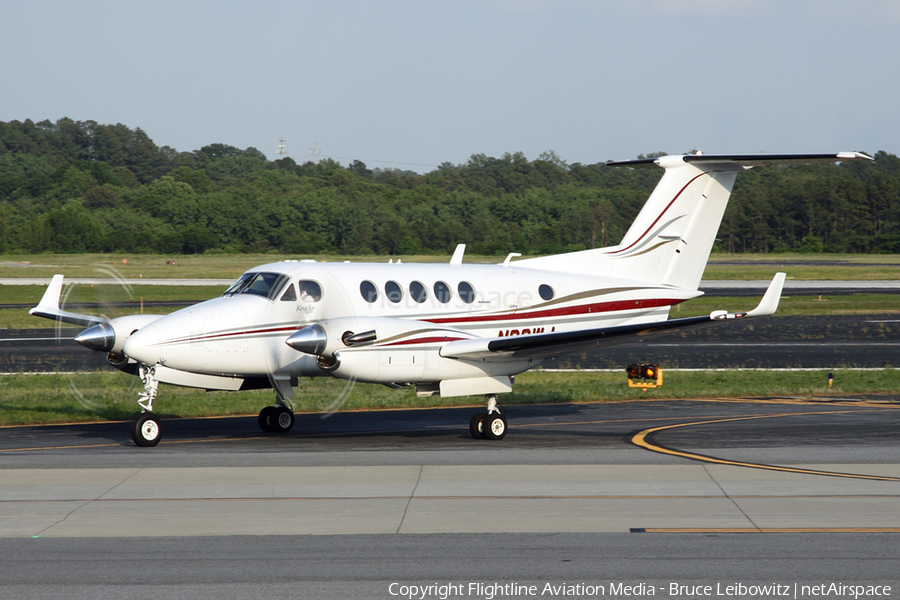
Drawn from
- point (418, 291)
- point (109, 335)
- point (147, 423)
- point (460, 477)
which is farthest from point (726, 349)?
point (109, 335)

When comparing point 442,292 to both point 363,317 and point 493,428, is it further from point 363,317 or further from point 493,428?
point 493,428

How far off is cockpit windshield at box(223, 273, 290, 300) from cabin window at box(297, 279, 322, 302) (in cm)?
30

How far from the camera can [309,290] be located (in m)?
16.6

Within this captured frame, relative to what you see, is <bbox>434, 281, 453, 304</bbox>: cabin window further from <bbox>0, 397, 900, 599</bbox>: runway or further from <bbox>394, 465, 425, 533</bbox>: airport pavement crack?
<bbox>394, 465, 425, 533</bbox>: airport pavement crack

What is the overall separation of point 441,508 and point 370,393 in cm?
1298

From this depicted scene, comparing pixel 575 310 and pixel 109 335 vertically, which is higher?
pixel 575 310

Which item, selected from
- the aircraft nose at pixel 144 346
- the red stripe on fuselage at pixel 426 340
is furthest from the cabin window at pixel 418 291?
the aircraft nose at pixel 144 346

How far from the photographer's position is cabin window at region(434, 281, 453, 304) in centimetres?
1777

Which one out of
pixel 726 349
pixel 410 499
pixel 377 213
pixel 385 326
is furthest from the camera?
pixel 377 213

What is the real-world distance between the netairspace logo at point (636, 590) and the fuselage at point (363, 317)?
7.68m

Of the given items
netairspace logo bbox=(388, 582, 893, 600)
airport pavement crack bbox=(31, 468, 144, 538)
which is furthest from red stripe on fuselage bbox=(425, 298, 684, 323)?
netairspace logo bbox=(388, 582, 893, 600)

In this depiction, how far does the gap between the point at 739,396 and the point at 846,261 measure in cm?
8507

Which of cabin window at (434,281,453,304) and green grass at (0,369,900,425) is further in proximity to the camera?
green grass at (0,369,900,425)

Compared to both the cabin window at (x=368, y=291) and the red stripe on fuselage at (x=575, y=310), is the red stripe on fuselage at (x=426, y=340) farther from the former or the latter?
the cabin window at (x=368, y=291)
